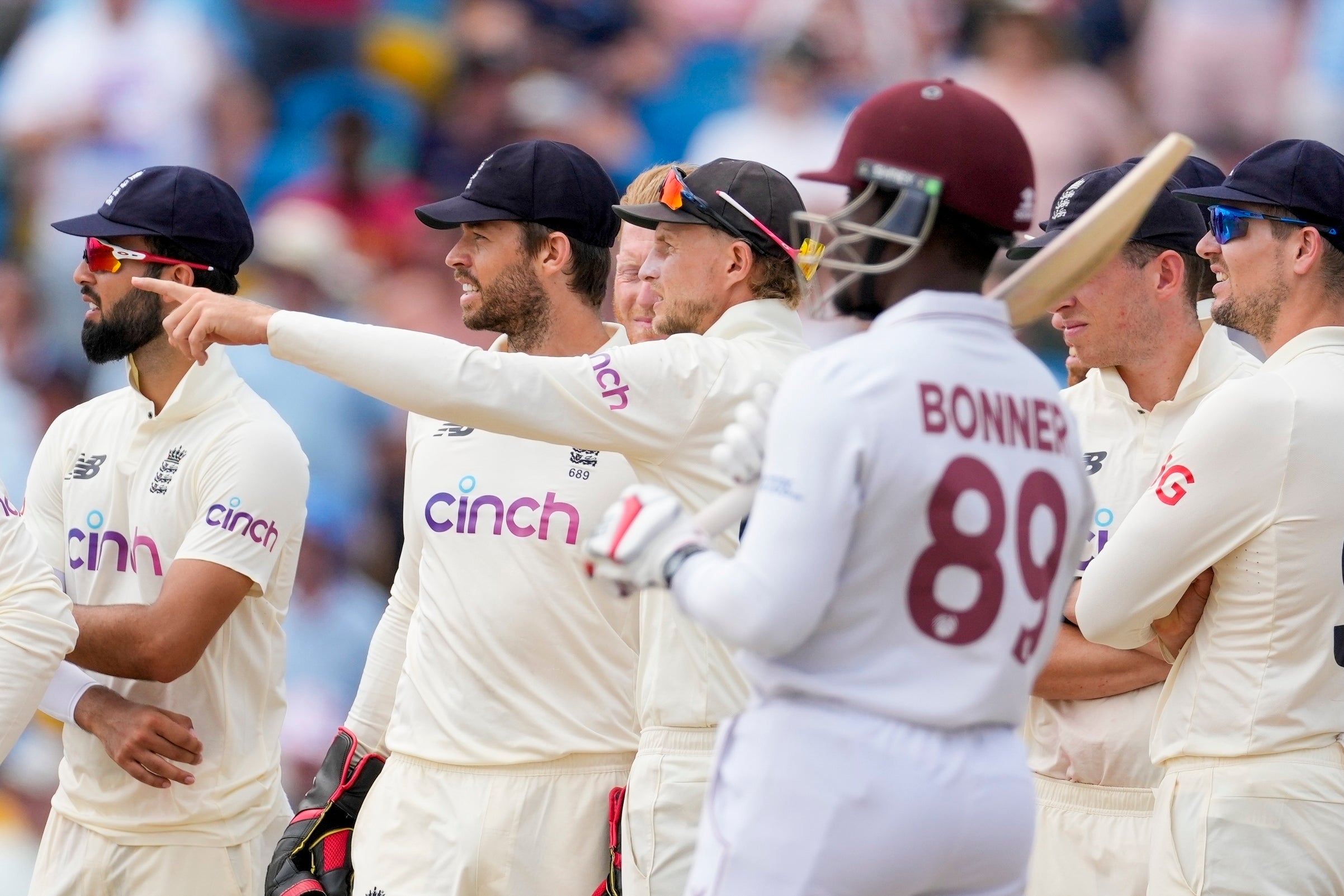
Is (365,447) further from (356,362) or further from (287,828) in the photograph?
(356,362)

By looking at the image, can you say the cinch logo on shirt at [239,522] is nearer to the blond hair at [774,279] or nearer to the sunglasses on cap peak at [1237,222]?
the blond hair at [774,279]

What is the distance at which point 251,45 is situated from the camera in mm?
7871

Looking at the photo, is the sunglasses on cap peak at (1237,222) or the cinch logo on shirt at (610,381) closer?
the cinch logo on shirt at (610,381)

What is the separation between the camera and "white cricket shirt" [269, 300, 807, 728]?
120 inches

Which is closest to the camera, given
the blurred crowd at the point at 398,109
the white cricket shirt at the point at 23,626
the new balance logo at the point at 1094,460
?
the white cricket shirt at the point at 23,626

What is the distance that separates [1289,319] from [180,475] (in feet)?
9.25

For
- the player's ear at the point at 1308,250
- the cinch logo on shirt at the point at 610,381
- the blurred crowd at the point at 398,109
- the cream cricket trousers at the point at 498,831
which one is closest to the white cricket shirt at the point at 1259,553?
the player's ear at the point at 1308,250

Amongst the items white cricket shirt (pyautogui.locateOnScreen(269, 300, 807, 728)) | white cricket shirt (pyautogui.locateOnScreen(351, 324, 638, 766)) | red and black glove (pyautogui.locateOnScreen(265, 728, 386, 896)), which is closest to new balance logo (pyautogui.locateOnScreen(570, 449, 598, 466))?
white cricket shirt (pyautogui.locateOnScreen(351, 324, 638, 766))

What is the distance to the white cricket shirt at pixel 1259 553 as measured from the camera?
3.30m

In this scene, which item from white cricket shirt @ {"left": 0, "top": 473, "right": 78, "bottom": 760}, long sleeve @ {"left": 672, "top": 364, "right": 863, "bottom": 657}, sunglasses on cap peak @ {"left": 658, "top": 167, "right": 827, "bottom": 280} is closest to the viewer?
long sleeve @ {"left": 672, "top": 364, "right": 863, "bottom": 657}

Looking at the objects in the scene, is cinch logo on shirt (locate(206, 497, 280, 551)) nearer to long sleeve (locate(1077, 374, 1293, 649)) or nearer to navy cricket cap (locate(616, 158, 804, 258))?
navy cricket cap (locate(616, 158, 804, 258))

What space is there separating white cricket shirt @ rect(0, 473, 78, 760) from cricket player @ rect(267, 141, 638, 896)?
778 mm

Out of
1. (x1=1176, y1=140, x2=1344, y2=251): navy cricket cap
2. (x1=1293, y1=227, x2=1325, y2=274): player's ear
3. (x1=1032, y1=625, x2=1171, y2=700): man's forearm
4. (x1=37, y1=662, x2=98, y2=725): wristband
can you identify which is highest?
(x1=1176, y1=140, x2=1344, y2=251): navy cricket cap

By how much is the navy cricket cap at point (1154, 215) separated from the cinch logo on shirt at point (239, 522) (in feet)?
6.85
